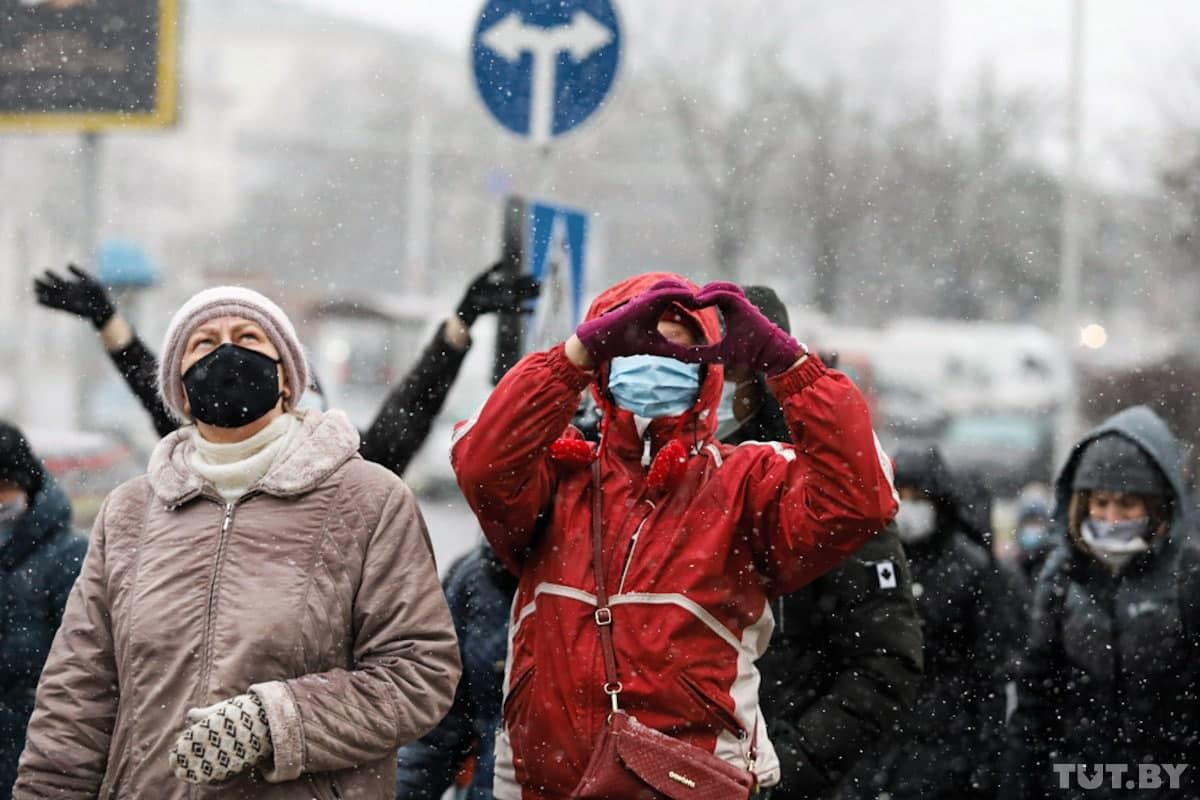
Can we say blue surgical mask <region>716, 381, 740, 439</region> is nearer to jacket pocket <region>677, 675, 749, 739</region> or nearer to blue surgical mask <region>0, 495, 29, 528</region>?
jacket pocket <region>677, 675, 749, 739</region>

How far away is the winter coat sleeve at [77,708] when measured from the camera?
3484 millimetres

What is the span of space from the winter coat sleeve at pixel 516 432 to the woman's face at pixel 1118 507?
255cm

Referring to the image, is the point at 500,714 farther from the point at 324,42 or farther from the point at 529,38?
the point at 324,42

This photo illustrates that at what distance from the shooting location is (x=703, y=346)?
3.41 m

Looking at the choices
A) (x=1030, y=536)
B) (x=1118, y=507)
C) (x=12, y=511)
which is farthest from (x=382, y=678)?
(x=1030, y=536)

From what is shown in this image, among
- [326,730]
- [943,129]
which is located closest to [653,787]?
[326,730]

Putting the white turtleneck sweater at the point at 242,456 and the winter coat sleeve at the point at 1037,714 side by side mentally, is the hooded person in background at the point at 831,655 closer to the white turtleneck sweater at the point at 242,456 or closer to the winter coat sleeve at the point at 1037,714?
the white turtleneck sweater at the point at 242,456

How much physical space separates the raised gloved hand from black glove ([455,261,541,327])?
6.57ft

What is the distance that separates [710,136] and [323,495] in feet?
85.7

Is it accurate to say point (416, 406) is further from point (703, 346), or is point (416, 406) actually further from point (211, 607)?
point (703, 346)

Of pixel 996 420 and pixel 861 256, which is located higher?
pixel 861 256

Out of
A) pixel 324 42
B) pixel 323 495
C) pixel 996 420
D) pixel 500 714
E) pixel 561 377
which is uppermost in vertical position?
pixel 324 42

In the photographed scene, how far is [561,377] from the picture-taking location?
3.45m

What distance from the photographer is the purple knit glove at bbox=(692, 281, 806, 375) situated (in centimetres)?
336
